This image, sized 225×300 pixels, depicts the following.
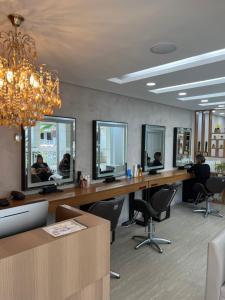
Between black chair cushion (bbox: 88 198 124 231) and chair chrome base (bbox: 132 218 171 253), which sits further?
chair chrome base (bbox: 132 218 171 253)

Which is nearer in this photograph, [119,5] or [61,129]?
[119,5]

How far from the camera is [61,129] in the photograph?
11.2 feet

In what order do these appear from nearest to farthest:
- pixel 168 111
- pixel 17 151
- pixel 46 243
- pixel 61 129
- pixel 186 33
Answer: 1. pixel 46 243
2. pixel 186 33
3. pixel 17 151
4. pixel 61 129
5. pixel 168 111

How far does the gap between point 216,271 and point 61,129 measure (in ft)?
8.39

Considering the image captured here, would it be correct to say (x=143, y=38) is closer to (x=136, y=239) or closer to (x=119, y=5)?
(x=119, y=5)

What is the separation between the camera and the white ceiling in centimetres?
151

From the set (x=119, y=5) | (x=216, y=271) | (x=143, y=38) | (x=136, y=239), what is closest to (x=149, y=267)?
(x=136, y=239)

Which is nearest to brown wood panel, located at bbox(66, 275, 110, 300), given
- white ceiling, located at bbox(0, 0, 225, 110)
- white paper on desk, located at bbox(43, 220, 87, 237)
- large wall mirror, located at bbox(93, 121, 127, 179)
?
white paper on desk, located at bbox(43, 220, 87, 237)

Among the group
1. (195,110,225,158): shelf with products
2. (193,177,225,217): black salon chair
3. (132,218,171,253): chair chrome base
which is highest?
(195,110,225,158): shelf with products

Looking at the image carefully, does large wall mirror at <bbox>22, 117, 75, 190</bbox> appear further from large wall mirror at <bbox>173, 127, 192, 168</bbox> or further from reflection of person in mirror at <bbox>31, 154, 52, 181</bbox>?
large wall mirror at <bbox>173, 127, 192, 168</bbox>

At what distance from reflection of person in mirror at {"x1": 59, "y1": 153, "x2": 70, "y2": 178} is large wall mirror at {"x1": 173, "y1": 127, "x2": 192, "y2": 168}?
3204 mm

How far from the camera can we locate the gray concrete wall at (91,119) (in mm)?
2887

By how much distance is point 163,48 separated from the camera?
217cm

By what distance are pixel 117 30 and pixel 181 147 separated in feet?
15.3
